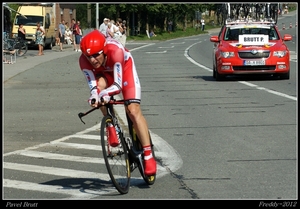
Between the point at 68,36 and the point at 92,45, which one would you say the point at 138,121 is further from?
the point at 68,36

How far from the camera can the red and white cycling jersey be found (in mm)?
7457

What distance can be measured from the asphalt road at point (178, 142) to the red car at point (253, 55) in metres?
0.35

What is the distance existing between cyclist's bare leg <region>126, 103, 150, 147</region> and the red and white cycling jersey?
91 mm

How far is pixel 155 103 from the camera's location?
16984mm

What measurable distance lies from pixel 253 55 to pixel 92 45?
14.9m

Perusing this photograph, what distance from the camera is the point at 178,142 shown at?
11203 millimetres

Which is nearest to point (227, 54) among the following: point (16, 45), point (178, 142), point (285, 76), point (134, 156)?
point (285, 76)

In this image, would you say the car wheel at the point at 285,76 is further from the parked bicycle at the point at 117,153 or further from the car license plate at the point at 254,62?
the parked bicycle at the point at 117,153

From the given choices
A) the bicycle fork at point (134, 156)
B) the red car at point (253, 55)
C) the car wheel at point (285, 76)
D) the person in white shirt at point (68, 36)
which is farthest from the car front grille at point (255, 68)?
the person in white shirt at point (68, 36)

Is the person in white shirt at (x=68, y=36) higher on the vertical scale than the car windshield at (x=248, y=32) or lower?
lower

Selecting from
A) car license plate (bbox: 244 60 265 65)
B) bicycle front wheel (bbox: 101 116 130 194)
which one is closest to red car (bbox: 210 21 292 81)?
car license plate (bbox: 244 60 265 65)

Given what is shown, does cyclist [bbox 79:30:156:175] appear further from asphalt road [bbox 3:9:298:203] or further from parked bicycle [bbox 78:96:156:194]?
asphalt road [bbox 3:9:298:203]

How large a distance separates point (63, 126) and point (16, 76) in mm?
13182

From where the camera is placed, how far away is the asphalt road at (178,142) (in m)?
7.88
